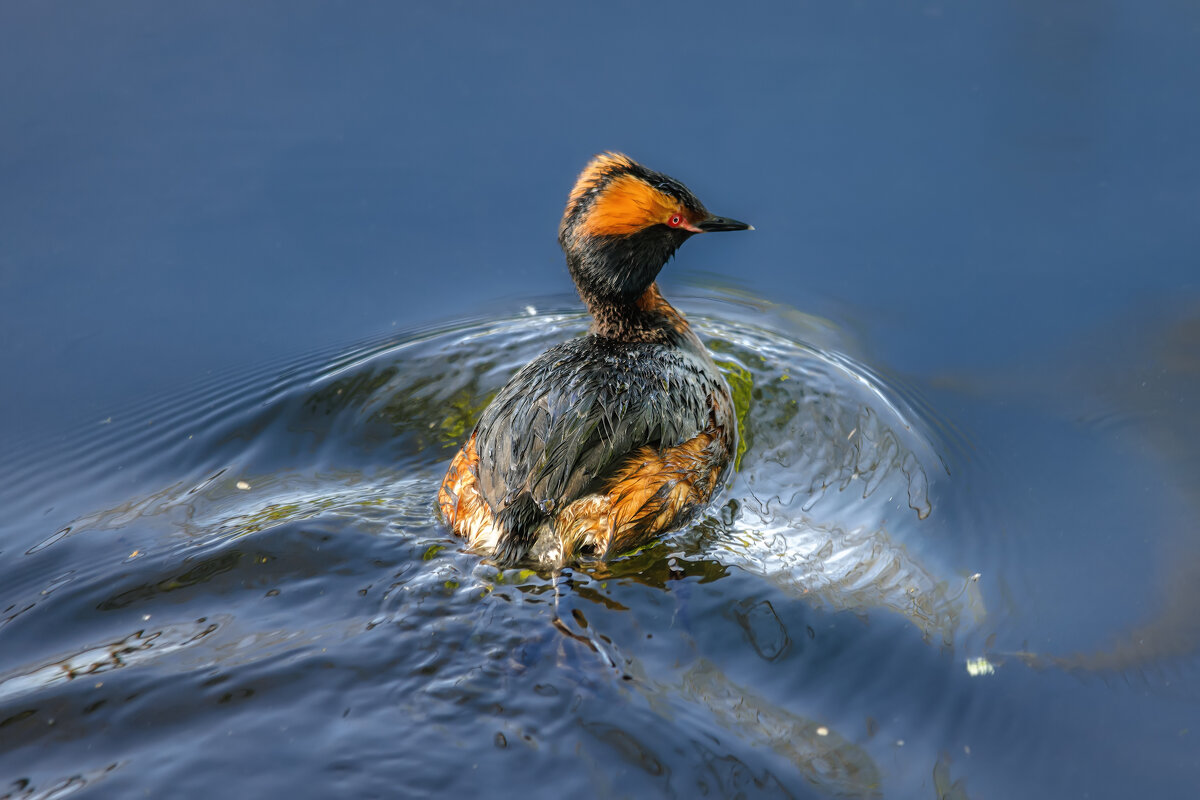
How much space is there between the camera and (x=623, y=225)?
5617mm

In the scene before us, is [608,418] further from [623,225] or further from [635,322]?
[623,225]

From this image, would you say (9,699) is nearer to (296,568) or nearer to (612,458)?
(296,568)

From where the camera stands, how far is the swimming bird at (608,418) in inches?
197

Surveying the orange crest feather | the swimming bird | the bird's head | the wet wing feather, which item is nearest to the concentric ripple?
the swimming bird

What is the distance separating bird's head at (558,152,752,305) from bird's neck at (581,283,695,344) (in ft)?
0.12

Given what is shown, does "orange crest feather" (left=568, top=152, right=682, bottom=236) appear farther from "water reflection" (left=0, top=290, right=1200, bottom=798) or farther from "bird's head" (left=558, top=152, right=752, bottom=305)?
"water reflection" (left=0, top=290, right=1200, bottom=798)

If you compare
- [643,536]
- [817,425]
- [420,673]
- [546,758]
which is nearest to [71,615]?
[420,673]

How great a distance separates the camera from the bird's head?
5.56 m

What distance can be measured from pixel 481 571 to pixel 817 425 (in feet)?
7.70

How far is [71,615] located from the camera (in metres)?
4.78

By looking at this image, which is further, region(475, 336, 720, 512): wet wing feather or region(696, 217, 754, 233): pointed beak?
region(696, 217, 754, 233): pointed beak

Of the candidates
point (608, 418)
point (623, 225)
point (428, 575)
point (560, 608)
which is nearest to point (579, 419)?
point (608, 418)

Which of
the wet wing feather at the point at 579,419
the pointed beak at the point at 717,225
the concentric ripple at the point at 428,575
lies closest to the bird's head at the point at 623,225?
the pointed beak at the point at 717,225

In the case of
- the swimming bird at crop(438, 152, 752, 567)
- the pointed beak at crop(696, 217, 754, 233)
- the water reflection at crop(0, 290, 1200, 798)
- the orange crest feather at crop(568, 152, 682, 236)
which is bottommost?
the water reflection at crop(0, 290, 1200, 798)
